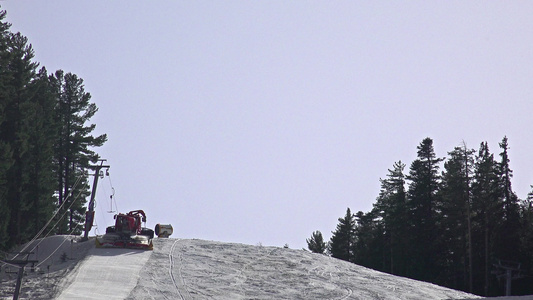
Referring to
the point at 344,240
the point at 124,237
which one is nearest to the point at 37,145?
the point at 124,237

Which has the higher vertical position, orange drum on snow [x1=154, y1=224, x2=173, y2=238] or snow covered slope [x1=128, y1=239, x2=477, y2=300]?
orange drum on snow [x1=154, y1=224, x2=173, y2=238]

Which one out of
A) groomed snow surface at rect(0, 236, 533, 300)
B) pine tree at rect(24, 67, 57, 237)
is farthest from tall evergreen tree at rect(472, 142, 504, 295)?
pine tree at rect(24, 67, 57, 237)

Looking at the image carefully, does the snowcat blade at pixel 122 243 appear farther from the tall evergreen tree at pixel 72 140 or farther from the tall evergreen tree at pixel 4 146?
the tall evergreen tree at pixel 72 140

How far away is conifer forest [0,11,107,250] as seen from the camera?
64.5 metres

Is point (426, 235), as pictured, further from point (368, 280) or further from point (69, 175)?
point (69, 175)

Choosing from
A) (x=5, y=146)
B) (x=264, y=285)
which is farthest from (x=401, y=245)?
(x=5, y=146)

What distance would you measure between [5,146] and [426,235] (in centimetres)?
3844

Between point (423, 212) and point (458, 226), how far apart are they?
13.7 feet

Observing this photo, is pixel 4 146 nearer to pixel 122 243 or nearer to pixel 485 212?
pixel 122 243

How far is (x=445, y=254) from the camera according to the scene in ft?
246

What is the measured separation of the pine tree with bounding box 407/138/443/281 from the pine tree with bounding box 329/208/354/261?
14.7 meters

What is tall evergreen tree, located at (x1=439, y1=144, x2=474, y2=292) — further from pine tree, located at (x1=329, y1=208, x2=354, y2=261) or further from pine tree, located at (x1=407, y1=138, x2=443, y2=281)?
pine tree, located at (x1=329, y1=208, x2=354, y2=261)

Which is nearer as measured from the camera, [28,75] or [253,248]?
[253,248]

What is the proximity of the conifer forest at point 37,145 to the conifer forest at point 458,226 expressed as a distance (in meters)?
30.3
